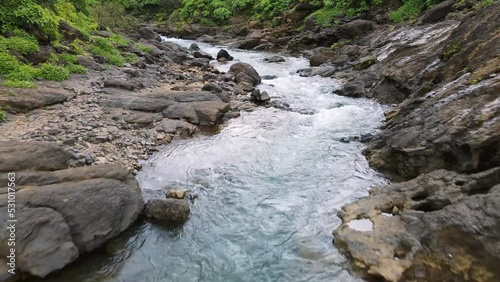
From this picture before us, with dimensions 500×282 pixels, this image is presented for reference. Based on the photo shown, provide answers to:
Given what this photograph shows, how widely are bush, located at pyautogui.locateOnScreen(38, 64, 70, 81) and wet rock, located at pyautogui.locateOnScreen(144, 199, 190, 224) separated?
7258 millimetres

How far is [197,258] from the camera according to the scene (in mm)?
5473

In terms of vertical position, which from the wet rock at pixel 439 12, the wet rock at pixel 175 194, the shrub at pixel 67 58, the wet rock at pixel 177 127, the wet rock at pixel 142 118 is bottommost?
the wet rock at pixel 175 194

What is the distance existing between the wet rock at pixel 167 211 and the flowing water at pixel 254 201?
0.66 ft

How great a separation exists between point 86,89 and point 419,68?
11.9 m

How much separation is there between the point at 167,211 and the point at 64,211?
170cm

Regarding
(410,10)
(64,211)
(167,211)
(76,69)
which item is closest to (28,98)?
(76,69)

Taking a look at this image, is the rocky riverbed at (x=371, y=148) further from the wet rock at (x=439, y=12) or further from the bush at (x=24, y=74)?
the bush at (x=24, y=74)

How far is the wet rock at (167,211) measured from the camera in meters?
6.12

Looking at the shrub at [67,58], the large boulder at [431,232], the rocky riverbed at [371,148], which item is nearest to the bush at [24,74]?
the rocky riverbed at [371,148]

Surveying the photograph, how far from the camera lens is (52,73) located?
11.0 metres

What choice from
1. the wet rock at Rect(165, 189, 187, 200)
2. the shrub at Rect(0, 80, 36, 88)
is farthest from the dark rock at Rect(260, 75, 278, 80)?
the wet rock at Rect(165, 189, 187, 200)

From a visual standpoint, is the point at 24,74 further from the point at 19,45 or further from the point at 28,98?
the point at 19,45

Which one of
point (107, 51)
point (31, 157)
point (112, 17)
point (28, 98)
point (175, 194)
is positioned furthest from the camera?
point (112, 17)

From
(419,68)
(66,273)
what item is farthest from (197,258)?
(419,68)
